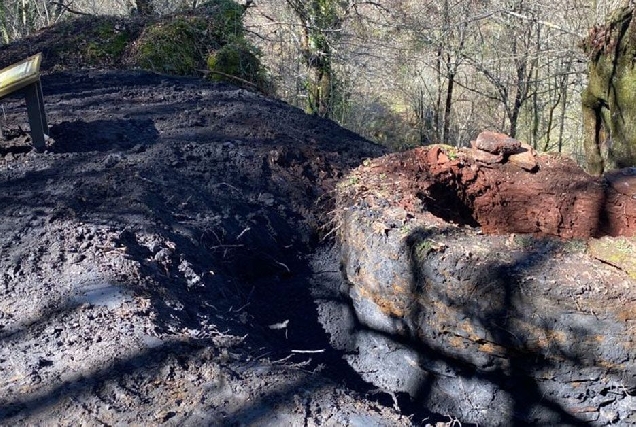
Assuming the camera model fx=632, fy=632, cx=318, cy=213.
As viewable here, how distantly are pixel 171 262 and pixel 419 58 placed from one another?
9.96 metres

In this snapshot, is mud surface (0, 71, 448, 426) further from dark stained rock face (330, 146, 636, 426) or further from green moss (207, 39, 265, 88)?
green moss (207, 39, 265, 88)

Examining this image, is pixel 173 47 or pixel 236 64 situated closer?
pixel 173 47

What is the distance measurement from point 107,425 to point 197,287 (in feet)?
4.22

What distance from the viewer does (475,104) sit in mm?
14180

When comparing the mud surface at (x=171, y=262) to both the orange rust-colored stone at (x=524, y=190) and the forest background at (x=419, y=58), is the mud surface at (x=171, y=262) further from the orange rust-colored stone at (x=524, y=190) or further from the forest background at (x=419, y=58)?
the forest background at (x=419, y=58)

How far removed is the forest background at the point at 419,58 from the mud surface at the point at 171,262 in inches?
161

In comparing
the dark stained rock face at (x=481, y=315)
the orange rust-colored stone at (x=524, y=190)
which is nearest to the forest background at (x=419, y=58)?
the orange rust-colored stone at (x=524, y=190)

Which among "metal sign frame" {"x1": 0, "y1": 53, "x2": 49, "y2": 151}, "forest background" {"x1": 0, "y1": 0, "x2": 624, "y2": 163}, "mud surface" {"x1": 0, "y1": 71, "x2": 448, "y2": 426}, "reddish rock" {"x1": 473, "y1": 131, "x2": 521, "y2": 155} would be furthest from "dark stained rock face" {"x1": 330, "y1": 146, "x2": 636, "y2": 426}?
"forest background" {"x1": 0, "y1": 0, "x2": 624, "y2": 163}

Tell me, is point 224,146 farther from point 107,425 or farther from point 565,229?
point 107,425

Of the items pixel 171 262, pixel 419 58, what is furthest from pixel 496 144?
pixel 419 58

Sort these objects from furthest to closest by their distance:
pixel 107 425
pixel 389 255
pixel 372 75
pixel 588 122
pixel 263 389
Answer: pixel 372 75
pixel 588 122
pixel 389 255
pixel 263 389
pixel 107 425

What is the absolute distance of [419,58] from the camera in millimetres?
12555

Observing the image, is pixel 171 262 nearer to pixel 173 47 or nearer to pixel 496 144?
pixel 496 144

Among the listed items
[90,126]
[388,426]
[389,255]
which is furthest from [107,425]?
[90,126]
